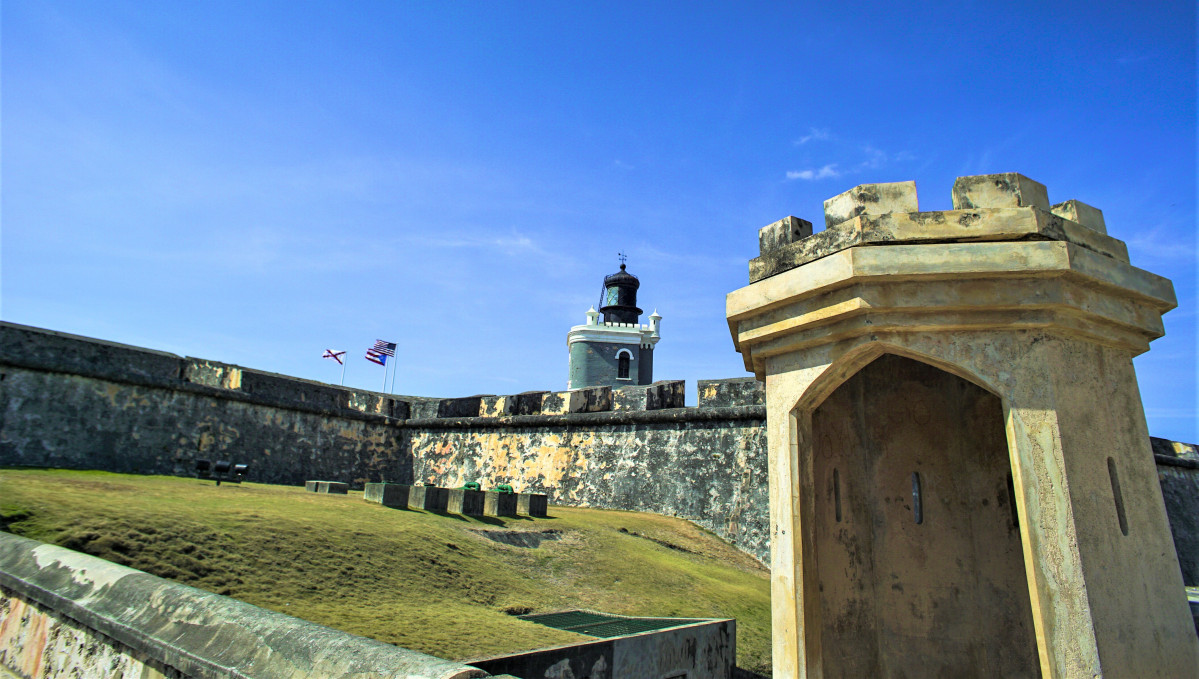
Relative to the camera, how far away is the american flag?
805 inches

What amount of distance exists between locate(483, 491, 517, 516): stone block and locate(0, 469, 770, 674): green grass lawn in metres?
0.25

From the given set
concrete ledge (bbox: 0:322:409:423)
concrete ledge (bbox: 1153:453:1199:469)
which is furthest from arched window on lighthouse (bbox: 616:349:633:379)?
concrete ledge (bbox: 1153:453:1199:469)

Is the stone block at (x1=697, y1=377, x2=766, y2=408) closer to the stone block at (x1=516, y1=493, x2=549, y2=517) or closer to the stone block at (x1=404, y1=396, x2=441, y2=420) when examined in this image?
the stone block at (x1=516, y1=493, x2=549, y2=517)

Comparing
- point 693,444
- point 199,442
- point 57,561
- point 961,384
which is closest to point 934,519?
point 961,384

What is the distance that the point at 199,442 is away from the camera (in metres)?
10.1

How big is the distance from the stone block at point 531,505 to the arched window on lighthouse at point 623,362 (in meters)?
24.4

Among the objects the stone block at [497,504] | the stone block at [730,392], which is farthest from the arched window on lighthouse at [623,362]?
the stone block at [497,504]

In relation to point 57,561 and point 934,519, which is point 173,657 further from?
point 934,519

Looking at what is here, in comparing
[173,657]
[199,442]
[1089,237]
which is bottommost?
[173,657]

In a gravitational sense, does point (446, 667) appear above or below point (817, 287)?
below

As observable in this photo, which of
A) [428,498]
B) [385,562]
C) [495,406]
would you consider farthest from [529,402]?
[385,562]

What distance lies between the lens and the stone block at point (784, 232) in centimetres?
323

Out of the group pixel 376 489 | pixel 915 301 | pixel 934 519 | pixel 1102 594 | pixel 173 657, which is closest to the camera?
pixel 173 657

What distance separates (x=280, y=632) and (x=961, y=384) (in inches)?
166
